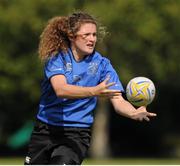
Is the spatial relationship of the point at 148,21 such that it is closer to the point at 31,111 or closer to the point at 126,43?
the point at 126,43

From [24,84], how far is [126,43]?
418 centimetres

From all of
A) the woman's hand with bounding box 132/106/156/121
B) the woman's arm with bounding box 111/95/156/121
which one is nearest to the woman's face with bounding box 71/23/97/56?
the woman's arm with bounding box 111/95/156/121

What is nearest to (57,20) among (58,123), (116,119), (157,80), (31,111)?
(58,123)

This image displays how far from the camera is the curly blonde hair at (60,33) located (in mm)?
7203

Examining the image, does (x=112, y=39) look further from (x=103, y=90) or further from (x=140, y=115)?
(x=103, y=90)

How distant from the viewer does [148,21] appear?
28500 millimetres

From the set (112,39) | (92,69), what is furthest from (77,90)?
(112,39)

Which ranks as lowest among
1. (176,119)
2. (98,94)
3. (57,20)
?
(176,119)

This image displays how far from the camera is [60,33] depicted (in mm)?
7293

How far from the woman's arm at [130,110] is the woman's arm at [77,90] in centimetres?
30

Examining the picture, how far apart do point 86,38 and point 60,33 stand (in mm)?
315

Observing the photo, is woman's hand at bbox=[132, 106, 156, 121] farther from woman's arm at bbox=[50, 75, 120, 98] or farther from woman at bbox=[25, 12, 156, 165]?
woman's arm at bbox=[50, 75, 120, 98]

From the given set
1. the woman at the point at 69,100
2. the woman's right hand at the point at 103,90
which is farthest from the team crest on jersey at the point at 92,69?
the woman's right hand at the point at 103,90

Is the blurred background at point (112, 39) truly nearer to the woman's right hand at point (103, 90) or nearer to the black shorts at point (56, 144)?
the black shorts at point (56, 144)
